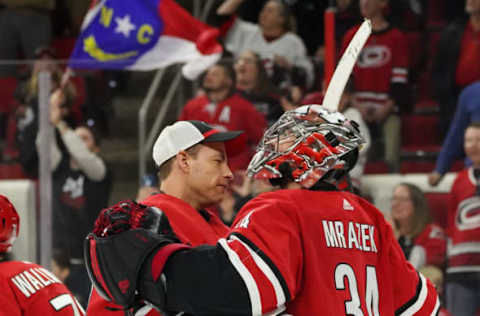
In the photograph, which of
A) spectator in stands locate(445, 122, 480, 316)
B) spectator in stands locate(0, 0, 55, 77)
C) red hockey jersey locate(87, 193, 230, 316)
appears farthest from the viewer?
spectator in stands locate(0, 0, 55, 77)

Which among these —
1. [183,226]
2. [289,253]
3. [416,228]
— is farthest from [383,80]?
[289,253]

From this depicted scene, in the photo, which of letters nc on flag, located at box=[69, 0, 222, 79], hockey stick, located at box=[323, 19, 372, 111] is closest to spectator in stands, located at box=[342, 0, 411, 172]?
letters nc on flag, located at box=[69, 0, 222, 79]

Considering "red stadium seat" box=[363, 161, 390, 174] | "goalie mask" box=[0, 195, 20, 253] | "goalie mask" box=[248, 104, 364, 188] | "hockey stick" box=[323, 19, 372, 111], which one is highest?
"hockey stick" box=[323, 19, 372, 111]

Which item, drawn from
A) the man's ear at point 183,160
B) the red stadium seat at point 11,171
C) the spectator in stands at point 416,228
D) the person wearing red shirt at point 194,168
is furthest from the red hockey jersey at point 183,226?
the red stadium seat at point 11,171

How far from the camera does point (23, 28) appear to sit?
7.91 metres

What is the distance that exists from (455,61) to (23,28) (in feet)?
11.6

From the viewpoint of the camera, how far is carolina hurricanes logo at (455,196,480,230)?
18.6 feet

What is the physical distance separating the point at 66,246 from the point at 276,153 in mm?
3861

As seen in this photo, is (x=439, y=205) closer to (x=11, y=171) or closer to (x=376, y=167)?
(x=376, y=167)

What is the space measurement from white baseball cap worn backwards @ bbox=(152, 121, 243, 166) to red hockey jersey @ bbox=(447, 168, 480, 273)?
2.73 m

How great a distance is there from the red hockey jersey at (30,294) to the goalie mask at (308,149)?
3.67 feet

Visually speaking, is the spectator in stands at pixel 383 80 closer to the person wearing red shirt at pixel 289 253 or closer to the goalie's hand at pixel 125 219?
the person wearing red shirt at pixel 289 253

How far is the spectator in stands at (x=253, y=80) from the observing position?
20.7 feet

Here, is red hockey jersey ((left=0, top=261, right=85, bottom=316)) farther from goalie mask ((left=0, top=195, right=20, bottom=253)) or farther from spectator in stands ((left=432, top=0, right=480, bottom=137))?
spectator in stands ((left=432, top=0, right=480, bottom=137))
